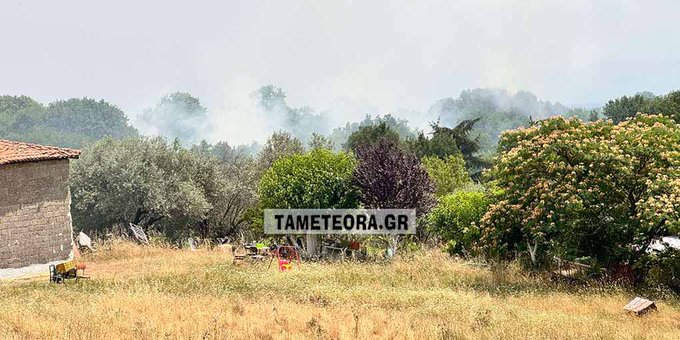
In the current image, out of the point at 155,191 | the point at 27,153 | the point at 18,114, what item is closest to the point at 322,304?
the point at 27,153

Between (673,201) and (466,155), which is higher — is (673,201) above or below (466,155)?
below

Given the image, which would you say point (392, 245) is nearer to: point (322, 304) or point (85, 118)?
point (322, 304)

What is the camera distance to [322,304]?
14984mm

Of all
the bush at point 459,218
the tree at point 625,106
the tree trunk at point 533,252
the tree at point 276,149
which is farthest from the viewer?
the tree at point 625,106

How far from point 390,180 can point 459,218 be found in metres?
3.09

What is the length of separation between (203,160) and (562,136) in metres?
24.4

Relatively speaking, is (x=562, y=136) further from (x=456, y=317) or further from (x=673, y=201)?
(x=456, y=317)

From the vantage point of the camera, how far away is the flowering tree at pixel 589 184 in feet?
57.3

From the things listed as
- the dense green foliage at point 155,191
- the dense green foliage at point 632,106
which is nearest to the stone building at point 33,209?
the dense green foliage at point 155,191

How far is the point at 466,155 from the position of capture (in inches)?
2537

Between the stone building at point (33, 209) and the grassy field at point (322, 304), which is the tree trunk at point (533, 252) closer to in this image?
the grassy field at point (322, 304)

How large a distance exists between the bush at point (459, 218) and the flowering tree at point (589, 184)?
2.77 m

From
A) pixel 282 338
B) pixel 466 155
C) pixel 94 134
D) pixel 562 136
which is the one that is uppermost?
pixel 94 134

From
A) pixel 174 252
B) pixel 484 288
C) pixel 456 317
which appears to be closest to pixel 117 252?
pixel 174 252
